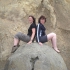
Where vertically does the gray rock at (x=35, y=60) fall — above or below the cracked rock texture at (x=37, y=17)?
below

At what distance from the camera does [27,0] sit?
1084cm

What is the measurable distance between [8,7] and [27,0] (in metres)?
0.86

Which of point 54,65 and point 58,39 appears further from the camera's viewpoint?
point 58,39

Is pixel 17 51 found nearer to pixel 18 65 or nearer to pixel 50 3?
pixel 18 65

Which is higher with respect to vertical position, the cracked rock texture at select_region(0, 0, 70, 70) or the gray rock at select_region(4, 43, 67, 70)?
the cracked rock texture at select_region(0, 0, 70, 70)

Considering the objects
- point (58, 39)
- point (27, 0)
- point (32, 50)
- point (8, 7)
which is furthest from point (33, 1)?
point (32, 50)

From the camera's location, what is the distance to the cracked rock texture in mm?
9820

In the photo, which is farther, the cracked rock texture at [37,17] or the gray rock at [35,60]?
the cracked rock texture at [37,17]

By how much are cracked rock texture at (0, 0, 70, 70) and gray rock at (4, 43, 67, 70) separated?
2.89m

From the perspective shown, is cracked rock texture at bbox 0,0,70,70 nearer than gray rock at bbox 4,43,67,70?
No

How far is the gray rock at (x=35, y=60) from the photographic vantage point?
6395mm

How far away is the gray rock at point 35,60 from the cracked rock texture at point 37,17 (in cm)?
289

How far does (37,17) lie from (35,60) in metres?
4.28

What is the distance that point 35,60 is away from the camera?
647cm
